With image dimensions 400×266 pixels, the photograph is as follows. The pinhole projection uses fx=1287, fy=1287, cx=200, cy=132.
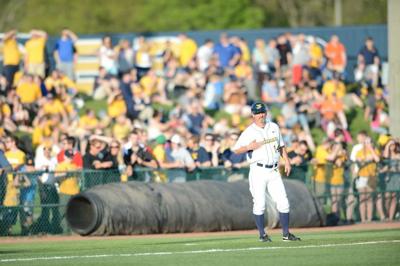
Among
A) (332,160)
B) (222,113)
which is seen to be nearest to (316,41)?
(222,113)

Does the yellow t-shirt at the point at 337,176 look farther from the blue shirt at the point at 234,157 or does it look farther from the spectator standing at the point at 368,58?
the spectator standing at the point at 368,58

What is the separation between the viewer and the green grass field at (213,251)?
16.0 metres

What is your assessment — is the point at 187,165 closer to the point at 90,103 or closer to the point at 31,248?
the point at 31,248

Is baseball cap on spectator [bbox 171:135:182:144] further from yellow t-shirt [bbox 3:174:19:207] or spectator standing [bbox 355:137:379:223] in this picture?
yellow t-shirt [bbox 3:174:19:207]

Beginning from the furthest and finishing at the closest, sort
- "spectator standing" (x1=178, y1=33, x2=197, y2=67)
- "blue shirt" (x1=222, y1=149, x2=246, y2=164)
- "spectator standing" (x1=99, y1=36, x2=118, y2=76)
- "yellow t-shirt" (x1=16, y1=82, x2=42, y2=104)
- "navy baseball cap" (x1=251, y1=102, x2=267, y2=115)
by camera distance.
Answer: "spectator standing" (x1=178, y1=33, x2=197, y2=67) < "spectator standing" (x1=99, y1=36, x2=118, y2=76) < "yellow t-shirt" (x1=16, y1=82, x2=42, y2=104) < "blue shirt" (x1=222, y1=149, x2=246, y2=164) < "navy baseball cap" (x1=251, y1=102, x2=267, y2=115)

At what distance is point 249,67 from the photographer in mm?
36000

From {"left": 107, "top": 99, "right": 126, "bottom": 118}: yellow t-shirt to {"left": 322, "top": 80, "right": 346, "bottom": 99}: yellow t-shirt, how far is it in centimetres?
571

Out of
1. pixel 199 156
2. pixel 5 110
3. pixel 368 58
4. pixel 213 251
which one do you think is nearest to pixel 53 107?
pixel 5 110

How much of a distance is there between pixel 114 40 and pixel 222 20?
2959 centimetres

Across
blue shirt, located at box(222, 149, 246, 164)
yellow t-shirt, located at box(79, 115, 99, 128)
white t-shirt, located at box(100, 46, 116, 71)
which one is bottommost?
blue shirt, located at box(222, 149, 246, 164)

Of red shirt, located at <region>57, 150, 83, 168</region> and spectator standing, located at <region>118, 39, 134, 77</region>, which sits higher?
spectator standing, located at <region>118, 39, 134, 77</region>

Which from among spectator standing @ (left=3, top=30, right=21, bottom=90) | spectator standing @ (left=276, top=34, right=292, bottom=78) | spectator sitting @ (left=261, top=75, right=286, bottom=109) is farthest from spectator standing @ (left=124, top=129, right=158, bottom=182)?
spectator standing @ (left=276, top=34, right=292, bottom=78)

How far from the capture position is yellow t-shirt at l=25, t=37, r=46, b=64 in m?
34.0

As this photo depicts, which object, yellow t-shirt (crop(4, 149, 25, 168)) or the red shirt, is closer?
yellow t-shirt (crop(4, 149, 25, 168))
